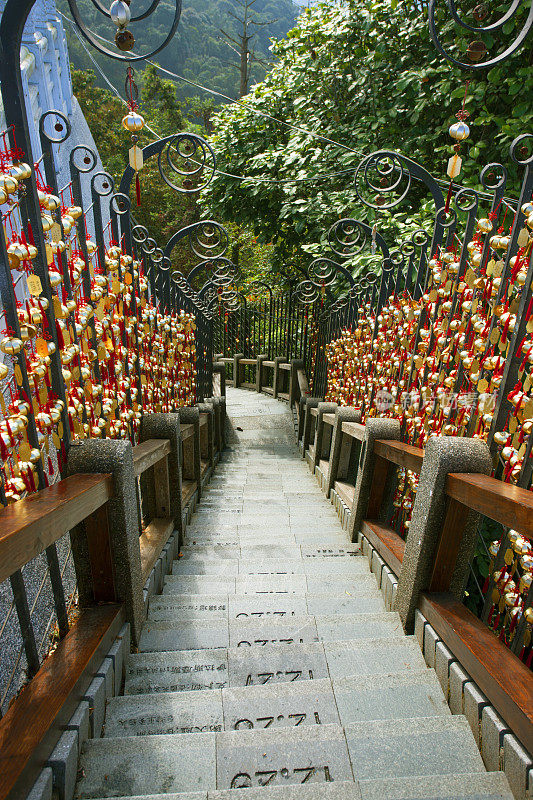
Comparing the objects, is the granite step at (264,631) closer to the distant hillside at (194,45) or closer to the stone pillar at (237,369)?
the stone pillar at (237,369)

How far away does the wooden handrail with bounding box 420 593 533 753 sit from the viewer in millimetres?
1220

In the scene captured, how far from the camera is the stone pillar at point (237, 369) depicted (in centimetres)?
1251

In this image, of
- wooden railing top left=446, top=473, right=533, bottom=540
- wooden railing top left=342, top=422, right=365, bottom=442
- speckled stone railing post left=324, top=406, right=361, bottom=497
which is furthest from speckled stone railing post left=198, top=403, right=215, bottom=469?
wooden railing top left=446, top=473, right=533, bottom=540

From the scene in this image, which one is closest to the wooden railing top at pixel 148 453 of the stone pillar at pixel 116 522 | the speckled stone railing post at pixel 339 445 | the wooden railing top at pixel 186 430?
the stone pillar at pixel 116 522

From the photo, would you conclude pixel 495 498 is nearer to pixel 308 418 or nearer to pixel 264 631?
pixel 264 631

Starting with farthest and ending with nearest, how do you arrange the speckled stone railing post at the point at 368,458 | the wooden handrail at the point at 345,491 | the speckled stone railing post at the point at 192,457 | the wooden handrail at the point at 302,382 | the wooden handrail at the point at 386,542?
the wooden handrail at the point at 302,382 → the speckled stone railing post at the point at 192,457 → the wooden handrail at the point at 345,491 → the speckled stone railing post at the point at 368,458 → the wooden handrail at the point at 386,542

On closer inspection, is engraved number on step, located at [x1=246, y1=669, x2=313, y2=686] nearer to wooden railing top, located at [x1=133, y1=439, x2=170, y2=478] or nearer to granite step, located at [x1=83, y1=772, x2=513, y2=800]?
granite step, located at [x1=83, y1=772, x2=513, y2=800]

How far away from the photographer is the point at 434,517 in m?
1.80

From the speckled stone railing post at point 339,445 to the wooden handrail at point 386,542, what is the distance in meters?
1.14

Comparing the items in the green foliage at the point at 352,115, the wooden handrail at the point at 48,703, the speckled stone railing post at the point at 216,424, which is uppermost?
the green foliage at the point at 352,115

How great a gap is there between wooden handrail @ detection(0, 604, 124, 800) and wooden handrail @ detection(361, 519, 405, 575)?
4.21 feet

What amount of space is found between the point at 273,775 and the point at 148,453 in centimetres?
141

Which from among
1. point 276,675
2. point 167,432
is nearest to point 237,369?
point 167,432

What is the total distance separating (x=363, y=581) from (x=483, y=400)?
1205 mm
